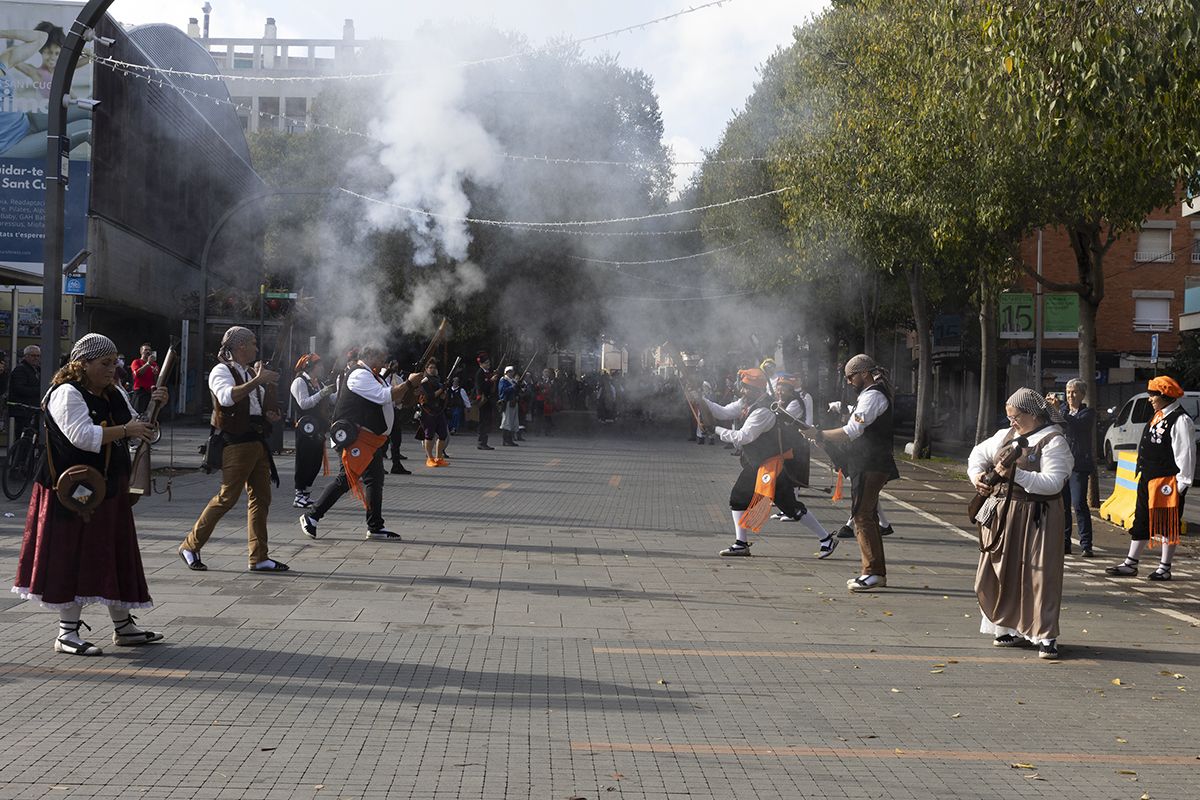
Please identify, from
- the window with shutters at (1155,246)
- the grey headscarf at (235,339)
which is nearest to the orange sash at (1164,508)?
the grey headscarf at (235,339)

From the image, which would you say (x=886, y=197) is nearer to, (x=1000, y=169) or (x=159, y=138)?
(x=1000, y=169)

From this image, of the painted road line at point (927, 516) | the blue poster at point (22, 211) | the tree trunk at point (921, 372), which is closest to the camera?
the painted road line at point (927, 516)

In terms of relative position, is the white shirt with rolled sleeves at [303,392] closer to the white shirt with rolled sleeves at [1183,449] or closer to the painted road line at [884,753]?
the white shirt with rolled sleeves at [1183,449]

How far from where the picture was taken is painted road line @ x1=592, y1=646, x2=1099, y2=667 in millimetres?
7137

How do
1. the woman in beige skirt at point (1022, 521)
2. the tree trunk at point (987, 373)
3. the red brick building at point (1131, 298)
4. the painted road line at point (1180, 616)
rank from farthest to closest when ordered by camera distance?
A: 1. the red brick building at point (1131, 298)
2. the tree trunk at point (987, 373)
3. the painted road line at point (1180, 616)
4. the woman in beige skirt at point (1022, 521)

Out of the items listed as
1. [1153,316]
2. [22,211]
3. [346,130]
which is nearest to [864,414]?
[346,130]

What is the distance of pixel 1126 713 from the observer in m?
6.04

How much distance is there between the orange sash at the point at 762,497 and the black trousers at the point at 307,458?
4786mm

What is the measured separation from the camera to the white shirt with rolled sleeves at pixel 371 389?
38.2 ft

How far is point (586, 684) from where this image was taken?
20.7 ft

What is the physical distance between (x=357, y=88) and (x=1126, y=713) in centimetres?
2248

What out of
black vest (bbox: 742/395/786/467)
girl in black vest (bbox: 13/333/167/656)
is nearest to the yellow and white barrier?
black vest (bbox: 742/395/786/467)

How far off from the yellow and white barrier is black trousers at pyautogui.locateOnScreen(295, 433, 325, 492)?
8248 mm

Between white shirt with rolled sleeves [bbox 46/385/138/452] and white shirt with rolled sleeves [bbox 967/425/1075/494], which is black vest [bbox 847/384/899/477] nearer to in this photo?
white shirt with rolled sleeves [bbox 967/425/1075/494]
